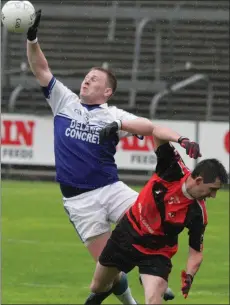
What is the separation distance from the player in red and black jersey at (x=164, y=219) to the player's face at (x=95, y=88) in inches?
64.0

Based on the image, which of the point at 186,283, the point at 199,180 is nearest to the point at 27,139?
the point at 186,283

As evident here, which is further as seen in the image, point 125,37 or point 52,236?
point 125,37

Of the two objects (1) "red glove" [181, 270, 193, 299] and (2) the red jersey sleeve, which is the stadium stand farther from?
(1) "red glove" [181, 270, 193, 299]

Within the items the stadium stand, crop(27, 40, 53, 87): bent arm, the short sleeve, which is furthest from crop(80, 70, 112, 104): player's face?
the stadium stand

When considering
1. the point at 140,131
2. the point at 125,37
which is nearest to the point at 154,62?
the point at 125,37

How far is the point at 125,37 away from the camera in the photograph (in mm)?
27719

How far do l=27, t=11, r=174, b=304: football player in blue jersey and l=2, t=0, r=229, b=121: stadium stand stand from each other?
15918 mm

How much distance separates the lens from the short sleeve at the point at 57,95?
29.4 ft

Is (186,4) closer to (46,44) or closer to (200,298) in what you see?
(46,44)

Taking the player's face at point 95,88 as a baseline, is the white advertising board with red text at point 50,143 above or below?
below

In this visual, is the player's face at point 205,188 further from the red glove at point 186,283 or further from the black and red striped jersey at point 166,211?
the red glove at point 186,283

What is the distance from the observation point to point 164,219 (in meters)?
7.35

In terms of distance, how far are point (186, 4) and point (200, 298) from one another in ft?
58.9

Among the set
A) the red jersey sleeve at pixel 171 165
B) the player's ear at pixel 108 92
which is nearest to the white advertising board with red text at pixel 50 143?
the player's ear at pixel 108 92
